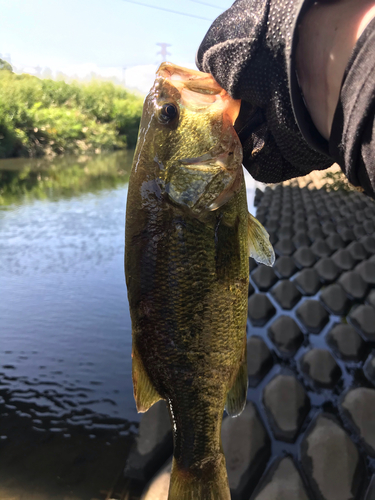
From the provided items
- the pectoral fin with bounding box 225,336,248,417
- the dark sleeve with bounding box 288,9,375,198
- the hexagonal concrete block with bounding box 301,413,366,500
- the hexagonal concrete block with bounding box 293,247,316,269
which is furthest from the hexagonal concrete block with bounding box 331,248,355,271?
the dark sleeve with bounding box 288,9,375,198

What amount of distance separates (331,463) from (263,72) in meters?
1.83

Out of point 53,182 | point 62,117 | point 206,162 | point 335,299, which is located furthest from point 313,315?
point 62,117

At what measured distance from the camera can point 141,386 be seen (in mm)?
1149

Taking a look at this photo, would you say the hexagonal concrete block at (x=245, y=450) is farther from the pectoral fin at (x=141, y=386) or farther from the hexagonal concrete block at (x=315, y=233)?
the hexagonal concrete block at (x=315, y=233)

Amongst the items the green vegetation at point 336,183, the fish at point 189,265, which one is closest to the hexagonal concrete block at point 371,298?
the fish at point 189,265

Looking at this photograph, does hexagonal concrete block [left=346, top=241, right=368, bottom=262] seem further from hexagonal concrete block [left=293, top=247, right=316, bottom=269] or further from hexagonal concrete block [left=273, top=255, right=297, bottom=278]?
hexagonal concrete block [left=273, top=255, right=297, bottom=278]

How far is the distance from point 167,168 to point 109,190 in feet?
26.6

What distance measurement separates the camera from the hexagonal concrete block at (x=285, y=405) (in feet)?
6.59

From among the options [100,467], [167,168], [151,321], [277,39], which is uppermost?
[277,39]

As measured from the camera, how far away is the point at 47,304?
3477mm

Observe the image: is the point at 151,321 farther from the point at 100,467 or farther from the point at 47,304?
the point at 47,304

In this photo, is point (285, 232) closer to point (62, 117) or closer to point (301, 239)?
point (301, 239)

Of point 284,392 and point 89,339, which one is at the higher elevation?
point 284,392

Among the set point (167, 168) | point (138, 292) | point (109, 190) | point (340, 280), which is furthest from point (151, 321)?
point (109, 190)
